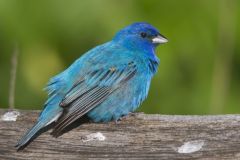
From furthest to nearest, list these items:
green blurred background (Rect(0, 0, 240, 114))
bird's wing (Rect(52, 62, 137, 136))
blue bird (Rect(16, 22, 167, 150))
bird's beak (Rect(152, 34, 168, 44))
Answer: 1. bird's beak (Rect(152, 34, 168, 44))
2. green blurred background (Rect(0, 0, 240, 114))
3. blue bird (Rect(16, 22, 167, 150))
4. bird's wing (Rect(52, 62, 137, 136))

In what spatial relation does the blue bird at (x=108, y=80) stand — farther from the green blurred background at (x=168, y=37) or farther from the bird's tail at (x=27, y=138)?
the bird's tail at (x=27, y=138)

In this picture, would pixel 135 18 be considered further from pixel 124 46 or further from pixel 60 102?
pixel 60 102

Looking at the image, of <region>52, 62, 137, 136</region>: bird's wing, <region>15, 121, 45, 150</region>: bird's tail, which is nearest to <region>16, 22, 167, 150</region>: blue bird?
<region>52, 62, 137, 136</region>: bird's wing

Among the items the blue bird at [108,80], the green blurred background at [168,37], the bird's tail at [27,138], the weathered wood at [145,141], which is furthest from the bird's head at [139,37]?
the bird's tail at [27,138]

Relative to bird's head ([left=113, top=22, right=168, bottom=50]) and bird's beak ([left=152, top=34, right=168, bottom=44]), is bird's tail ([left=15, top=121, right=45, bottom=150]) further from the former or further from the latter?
bird's head ([left=113, top=22, right=168, bottom=50])

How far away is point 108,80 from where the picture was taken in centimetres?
639

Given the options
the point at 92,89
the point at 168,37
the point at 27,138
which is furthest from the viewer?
the point at 168,37

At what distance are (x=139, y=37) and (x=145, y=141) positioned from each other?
273cm

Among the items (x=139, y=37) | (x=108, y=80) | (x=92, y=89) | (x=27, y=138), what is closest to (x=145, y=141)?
(x=27, y=138)

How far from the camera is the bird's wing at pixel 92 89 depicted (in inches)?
221

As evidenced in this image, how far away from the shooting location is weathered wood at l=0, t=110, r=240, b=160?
4.49m

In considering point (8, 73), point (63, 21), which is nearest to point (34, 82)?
point (8, 73)

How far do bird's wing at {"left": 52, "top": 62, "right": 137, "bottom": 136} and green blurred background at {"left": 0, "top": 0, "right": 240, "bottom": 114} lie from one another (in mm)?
305

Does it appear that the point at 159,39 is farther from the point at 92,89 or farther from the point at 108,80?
the point at 92,89
